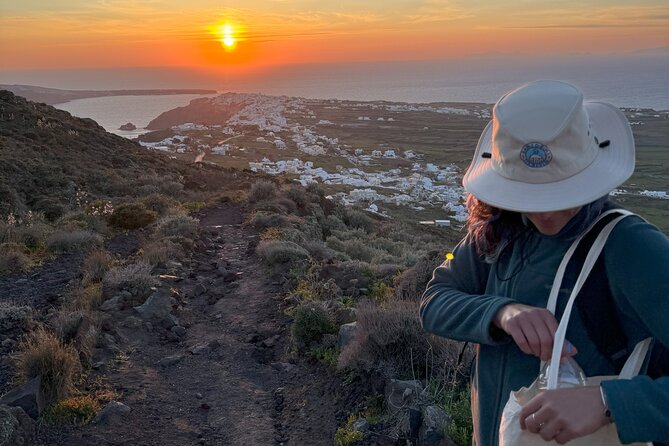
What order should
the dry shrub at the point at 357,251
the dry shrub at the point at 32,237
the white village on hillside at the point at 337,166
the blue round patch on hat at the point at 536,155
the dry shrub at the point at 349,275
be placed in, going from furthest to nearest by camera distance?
the white village on hillside at the point at 337,166 < the dry shrub at the point at 357,251 < the dry shrub at the point at 32,237 < the dry shrub at the point at 349,275 < the blue round patch on hat at the point at 536,155

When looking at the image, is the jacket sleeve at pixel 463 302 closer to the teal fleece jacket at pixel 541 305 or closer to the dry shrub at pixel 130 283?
the teal fleece jacket at pixel 541 305

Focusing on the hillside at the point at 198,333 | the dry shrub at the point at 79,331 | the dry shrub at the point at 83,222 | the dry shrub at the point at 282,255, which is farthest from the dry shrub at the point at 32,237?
the dry shrub at the point at 79,331

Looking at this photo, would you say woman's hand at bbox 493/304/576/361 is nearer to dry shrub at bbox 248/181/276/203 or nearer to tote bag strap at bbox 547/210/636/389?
tote bag strap at bbox 547/210/636/389

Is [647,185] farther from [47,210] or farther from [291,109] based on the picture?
[291,109]

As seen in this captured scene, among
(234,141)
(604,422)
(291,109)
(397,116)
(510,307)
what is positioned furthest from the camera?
(291,109)

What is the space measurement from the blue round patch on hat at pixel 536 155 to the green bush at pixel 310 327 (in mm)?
4894

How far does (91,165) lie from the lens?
2202 centimetres

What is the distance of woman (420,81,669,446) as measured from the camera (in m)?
1.23

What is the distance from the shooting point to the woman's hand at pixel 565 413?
123 centimetres

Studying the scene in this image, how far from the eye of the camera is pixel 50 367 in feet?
15.5

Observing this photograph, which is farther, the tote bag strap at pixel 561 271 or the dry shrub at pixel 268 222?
the dry shrub at pixel 268 222

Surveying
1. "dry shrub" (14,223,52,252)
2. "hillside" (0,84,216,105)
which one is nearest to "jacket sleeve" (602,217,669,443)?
"dry shrub" (14,223,52,252)

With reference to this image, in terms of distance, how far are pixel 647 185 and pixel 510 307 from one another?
57.8 metres

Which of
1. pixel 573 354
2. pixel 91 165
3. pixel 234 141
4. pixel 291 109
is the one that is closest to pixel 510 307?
pixel 573 354
